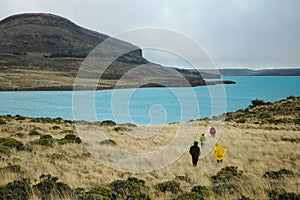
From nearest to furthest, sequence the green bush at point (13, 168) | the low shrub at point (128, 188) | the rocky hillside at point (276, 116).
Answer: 1. the low shrub at point (128, 188)
2. the green bush at point (13, 168)
3. the rocky hillside at point (276, 116)

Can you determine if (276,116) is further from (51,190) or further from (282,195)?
(51,190)

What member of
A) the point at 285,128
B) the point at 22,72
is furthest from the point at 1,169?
the point at 22,72

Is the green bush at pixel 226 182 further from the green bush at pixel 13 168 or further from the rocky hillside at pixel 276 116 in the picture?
the rocky hillside at pixel 276 116

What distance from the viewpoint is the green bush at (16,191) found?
7786 millimetres

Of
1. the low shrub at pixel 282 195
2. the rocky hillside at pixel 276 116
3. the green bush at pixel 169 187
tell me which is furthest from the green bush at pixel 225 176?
the rocky hillside at pixel 276 116

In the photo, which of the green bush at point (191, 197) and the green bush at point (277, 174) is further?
the green bush at point (277, 174)

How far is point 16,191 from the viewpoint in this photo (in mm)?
8180

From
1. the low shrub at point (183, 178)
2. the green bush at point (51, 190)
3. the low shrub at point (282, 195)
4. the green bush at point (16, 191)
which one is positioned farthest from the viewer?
the low shrub at point (183, 178)

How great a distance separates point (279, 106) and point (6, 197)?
49769 millimetres

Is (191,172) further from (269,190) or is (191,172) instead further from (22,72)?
(22,72)

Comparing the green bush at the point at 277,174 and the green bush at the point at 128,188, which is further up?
the green bush at the point at 128,188

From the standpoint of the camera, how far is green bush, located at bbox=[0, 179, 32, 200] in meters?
7.79

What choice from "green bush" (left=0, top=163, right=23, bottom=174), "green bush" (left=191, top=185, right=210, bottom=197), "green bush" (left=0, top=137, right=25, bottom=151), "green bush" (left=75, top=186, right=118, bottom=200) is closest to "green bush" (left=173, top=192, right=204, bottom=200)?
"green bush" (left=191, top=185, right=210, bottom=197)

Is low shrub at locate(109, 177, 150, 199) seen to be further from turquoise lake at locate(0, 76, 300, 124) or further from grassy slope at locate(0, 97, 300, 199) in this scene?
turquoise lake at locate(0, 76, 300, 124)
